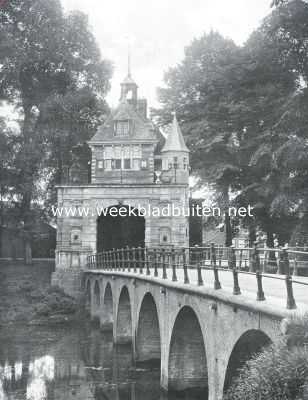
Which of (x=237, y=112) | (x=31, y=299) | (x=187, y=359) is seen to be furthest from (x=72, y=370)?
(x=237, y=112)

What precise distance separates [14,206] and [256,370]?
A: 103 ft

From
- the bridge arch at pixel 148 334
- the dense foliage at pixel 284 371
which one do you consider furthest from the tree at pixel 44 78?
the dense foliage at pixel 284 371

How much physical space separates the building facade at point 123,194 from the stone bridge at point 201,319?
939 centimetres

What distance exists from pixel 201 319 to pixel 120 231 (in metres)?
29.1

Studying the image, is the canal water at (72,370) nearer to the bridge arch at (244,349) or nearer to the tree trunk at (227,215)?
the bridge arch at (244,349)

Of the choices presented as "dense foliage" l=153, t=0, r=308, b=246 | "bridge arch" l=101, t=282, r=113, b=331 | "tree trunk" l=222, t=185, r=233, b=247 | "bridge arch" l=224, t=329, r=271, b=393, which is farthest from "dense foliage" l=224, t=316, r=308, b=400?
"tree trunk" l=222, t=185, r=233, b=247

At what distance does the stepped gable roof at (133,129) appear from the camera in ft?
126

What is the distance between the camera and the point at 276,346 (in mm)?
7250

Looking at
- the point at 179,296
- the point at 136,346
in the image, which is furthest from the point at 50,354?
the point at 179,296

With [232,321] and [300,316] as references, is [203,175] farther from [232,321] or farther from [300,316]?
[300,316]

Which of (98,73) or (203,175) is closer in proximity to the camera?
(203,175)

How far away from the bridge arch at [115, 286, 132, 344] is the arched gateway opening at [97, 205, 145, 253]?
16.1 metres

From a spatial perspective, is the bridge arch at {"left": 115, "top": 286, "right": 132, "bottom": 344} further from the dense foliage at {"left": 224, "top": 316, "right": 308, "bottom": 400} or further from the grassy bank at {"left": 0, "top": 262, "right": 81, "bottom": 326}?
the dense foliage at {"left": 224, "top": 316, "right": 308, "bottom": 400}

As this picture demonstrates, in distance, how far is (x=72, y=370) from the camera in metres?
19.2
